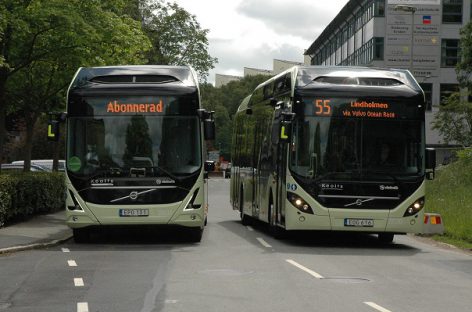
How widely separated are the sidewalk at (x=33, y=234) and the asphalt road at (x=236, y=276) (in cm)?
44

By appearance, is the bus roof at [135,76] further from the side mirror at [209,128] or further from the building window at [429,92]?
the building window at [429,92]

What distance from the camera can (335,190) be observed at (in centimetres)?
1766

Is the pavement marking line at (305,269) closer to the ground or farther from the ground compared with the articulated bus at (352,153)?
closer to the ground

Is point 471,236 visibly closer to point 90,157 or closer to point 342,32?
point 90,157

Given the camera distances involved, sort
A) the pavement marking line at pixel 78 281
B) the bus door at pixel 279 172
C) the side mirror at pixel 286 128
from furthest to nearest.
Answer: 1. the bus door at pixel 279 172
2. the side mirror at pixel 286 128
3. the pavement marking line at pixel 78 281

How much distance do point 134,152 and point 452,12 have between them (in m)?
59.9

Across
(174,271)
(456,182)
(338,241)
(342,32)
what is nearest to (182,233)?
(338,241)

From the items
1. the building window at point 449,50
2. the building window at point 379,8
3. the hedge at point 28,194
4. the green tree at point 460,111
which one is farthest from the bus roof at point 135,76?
the building window at point 449,50

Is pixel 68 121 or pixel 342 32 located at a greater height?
pixel 342 32

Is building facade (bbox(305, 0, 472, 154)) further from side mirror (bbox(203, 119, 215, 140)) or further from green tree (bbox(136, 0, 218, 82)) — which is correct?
side mirror (bbox(203, 119, 215, 140))

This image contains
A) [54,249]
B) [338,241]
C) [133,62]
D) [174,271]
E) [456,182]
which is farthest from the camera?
[456,182]

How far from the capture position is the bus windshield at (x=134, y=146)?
17750 mm

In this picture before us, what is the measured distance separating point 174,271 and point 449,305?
445 centimetres

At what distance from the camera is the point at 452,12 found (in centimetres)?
7344
